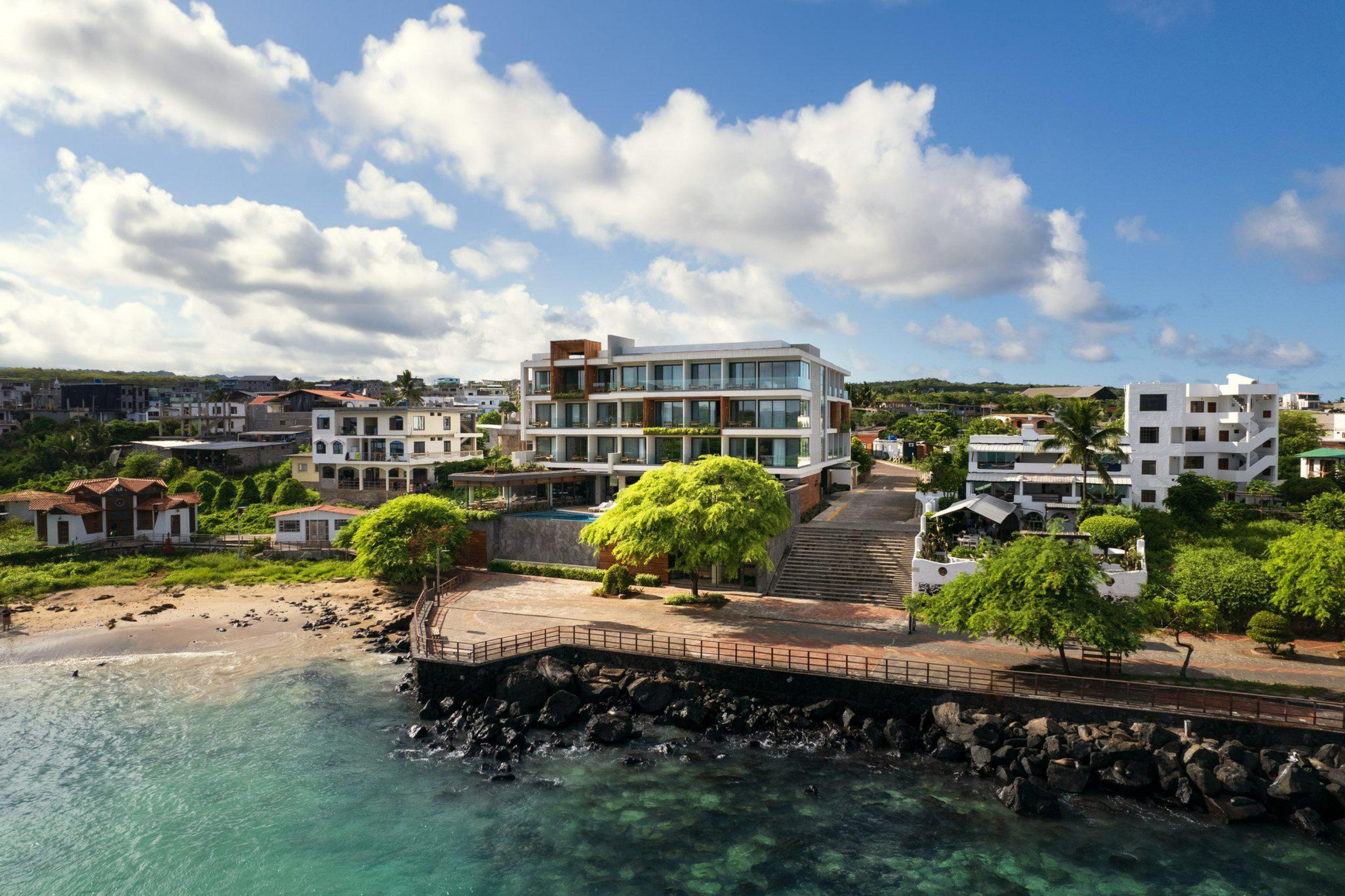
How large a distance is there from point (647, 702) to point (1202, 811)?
19.7 meters

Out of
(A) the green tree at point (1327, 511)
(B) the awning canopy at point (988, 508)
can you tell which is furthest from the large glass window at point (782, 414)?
(A) the green tree at point (1327, 511)

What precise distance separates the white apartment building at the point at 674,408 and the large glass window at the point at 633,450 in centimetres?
9

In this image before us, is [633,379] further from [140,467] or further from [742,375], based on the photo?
[140,467]

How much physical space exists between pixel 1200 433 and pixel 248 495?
3173 inches

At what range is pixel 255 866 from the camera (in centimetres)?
2089

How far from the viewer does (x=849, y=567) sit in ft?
144

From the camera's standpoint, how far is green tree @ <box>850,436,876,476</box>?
252 ft

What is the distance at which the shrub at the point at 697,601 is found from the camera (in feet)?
133

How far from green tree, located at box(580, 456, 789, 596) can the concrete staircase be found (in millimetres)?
3791

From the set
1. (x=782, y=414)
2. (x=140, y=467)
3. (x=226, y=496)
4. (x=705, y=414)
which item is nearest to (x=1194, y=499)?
(x=782, y=414)

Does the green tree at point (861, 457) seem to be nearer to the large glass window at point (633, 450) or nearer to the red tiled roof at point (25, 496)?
the large glass window at point (633, 450)

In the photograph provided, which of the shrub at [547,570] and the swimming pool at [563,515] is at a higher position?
the swimming pool at [563,515]

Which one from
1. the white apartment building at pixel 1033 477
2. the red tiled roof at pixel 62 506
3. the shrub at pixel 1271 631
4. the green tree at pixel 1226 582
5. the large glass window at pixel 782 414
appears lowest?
the shrub at pixel 1271 631

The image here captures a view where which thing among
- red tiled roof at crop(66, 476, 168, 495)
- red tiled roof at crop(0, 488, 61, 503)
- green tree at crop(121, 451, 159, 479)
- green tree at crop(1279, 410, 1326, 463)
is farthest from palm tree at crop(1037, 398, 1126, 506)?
green tree at crop(121, 451, 159, 479)
